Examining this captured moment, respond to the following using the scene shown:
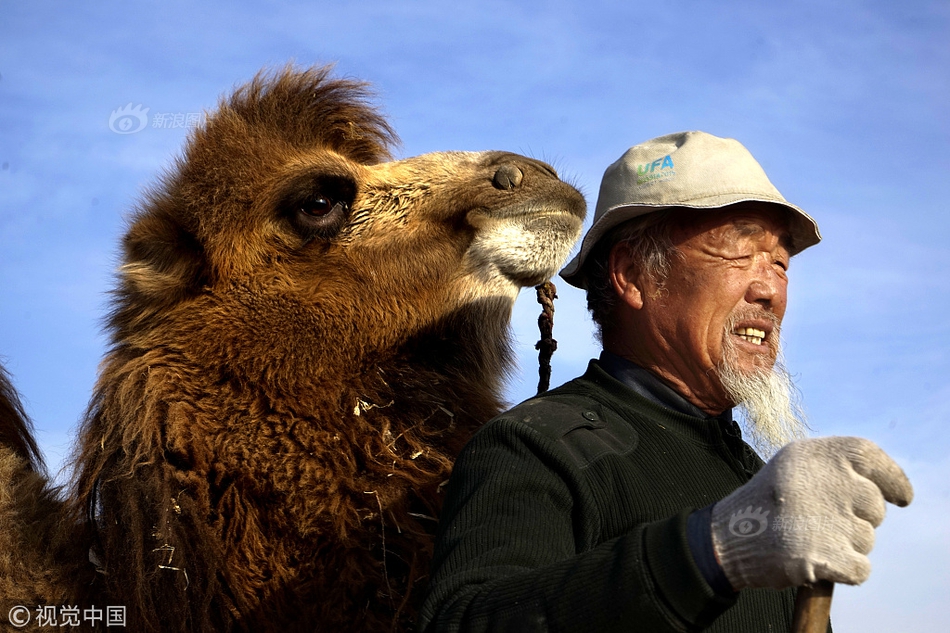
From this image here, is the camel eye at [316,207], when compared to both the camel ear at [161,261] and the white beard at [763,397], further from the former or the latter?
the white beard at [763,397]

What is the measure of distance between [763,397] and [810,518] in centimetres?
129

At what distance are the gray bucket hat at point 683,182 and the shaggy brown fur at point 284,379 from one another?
0.48 meters

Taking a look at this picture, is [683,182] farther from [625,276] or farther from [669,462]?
[669,462]

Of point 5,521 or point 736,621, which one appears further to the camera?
point 5,521

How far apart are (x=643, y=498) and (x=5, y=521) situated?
2.25 meters

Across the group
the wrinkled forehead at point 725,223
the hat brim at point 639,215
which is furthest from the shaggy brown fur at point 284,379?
the wrinkled forehead at point 725,223

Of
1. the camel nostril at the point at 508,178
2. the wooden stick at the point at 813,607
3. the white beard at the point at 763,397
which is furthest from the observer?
the camel nostril at the point at 508,178

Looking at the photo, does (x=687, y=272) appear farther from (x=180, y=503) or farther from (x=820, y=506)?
(x=180, y=503)

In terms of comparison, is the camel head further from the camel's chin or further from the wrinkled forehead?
the wrinkled forehead

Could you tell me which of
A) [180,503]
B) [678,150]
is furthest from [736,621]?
[180,503]

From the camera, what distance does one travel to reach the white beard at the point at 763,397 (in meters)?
3.19

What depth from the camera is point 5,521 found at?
11.7 feet
